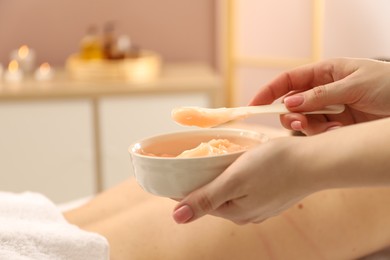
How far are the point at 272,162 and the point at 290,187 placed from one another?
49mm

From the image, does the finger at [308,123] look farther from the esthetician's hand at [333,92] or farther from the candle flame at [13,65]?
the candle flame at [13,65]

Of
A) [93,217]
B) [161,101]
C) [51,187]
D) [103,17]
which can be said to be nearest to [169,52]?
[103,17]

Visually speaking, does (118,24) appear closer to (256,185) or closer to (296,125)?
(296,125)

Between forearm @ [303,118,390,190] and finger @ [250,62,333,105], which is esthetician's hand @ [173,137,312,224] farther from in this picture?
finger @ [250,62,333,105]

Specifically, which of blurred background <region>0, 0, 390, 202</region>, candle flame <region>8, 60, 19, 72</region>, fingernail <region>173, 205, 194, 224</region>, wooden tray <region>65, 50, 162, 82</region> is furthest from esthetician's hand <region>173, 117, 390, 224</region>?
candle flame <region>8, 60, 19, 72</region>

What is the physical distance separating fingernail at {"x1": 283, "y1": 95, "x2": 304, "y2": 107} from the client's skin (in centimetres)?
34

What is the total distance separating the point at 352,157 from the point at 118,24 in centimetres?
255

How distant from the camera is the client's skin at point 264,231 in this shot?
124 cm

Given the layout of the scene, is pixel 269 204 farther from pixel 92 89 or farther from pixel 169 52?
pixel 169 52

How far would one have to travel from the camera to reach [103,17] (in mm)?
3250

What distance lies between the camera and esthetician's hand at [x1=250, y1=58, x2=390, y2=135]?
104cm

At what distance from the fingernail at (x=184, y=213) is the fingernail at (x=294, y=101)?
26 centimetres

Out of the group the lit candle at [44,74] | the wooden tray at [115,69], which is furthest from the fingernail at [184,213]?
the lit candle at [44,74]

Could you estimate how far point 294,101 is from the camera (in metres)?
1.02
